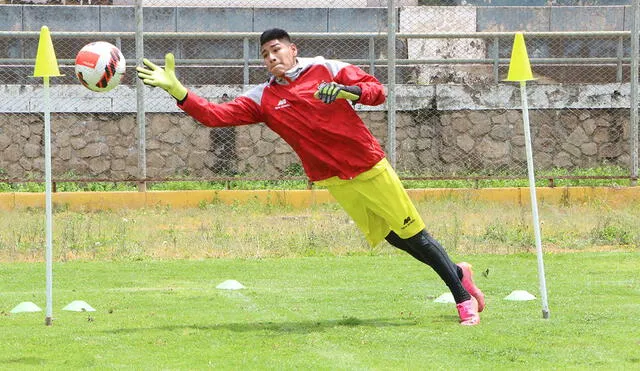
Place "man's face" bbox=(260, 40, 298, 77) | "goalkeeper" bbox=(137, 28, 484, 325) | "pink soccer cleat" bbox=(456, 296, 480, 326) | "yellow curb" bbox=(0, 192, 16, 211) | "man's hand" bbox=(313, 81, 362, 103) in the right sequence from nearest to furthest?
"man's hand" bbox=(313, 81, 362, 103) < "pink soccer cleat" bbox=(456, 296, 480, 326) < "goalkeeper" bbox=(137, 28, 484, 325) < "man's face" bbox=(260, 40, 298, 77) < "yellow curb" bbox=(0, 192, 16, 211)

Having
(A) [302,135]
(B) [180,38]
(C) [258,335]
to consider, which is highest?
(B) [180,38]

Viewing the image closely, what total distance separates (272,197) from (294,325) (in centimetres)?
771

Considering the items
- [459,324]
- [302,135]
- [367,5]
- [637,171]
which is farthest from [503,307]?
[367,5]

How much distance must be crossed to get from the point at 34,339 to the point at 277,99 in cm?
239

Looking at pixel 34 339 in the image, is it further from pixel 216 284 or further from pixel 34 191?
pixel 34 191

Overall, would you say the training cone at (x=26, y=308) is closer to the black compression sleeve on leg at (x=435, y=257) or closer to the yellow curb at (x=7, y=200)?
the black compression sleeve on leg at (x=435, y=257)

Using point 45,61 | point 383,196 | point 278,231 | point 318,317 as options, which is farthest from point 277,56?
point 278,231

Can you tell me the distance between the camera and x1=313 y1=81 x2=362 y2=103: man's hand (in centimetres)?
824

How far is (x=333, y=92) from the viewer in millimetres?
8234

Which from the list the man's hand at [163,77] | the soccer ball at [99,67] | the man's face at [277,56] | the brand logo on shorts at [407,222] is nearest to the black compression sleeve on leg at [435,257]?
the brand logo on shorts at [407,222]

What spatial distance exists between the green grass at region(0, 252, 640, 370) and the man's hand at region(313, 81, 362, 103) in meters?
1.55

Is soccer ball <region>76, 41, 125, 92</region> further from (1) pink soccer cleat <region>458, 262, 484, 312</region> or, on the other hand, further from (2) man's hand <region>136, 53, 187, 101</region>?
(1) pink soccer cleat <region>458, 262, 484, 312</region>

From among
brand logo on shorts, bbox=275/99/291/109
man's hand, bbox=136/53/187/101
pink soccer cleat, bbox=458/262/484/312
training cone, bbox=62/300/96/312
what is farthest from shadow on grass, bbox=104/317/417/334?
man's hand, bbox=136/53/187/101

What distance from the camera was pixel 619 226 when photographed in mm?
14430
